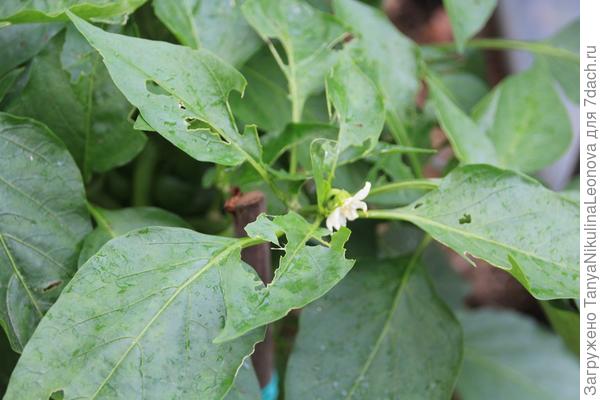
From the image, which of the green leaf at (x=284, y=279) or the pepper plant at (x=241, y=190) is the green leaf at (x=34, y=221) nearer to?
the pepper plant at (x=241, y=190)

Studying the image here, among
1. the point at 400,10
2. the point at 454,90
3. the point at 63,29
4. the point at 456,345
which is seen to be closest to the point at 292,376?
the point at 456,345

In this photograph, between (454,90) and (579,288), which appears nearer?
(579,288)

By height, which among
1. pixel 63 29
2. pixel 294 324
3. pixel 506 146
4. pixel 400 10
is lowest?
pixel 294 324

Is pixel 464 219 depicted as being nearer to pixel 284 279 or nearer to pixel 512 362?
pixel 284 279

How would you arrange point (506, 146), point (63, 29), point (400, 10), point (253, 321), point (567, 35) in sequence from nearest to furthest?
point (253, 321) → point (63, 29) → point (506, 146) → point (567, 35) → point (400, 10)

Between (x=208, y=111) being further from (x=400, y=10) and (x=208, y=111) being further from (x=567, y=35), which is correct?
(x=400, y=10)

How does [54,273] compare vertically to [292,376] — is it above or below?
above
